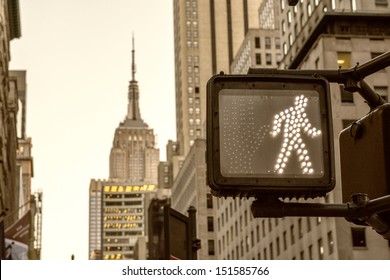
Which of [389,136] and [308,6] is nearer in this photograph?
[389,136]

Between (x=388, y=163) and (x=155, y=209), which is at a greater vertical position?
(x=155, y=209)

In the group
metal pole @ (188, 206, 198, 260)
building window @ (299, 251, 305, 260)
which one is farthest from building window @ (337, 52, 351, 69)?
metal pole @ (188, 206, 198, 260)

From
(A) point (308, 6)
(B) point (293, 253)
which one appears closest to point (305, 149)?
(B) point (293, 253)

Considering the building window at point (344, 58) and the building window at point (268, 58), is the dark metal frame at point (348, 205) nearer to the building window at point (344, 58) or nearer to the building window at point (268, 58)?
the building window at point (344, 58)

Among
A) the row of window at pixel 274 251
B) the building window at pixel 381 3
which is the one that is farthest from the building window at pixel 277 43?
the building window at pixel 381 3

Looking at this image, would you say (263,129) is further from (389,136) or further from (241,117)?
(389,136)

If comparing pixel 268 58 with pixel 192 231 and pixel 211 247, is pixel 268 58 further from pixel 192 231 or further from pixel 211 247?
pixel 192 231

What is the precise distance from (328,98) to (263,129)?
1.06 ft

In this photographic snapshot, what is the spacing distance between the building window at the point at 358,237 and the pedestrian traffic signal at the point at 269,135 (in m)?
62.8

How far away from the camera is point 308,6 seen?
84.6m

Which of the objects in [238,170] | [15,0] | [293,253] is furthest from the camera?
[15,0]

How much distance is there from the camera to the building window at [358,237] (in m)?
65.1

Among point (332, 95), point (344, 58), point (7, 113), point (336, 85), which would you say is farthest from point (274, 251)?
point (7, 113)
